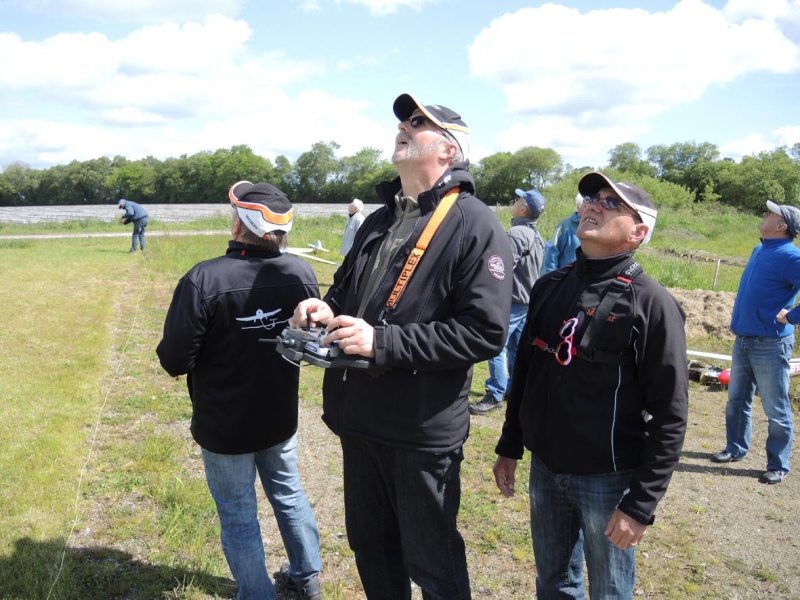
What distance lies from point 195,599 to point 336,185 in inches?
3043

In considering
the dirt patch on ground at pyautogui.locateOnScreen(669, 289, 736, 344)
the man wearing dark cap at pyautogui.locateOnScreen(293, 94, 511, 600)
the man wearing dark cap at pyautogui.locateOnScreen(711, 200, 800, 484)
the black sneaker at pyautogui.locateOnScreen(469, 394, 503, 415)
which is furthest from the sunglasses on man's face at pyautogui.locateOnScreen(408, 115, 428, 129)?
the dirt patch on ground at pyautogui.locateOnScreen(669, 289, 736, 344)

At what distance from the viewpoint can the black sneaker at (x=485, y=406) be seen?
247 inches

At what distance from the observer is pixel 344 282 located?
270 cm


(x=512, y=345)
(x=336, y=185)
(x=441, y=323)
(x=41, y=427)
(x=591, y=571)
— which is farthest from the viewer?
(x=336, y=185)

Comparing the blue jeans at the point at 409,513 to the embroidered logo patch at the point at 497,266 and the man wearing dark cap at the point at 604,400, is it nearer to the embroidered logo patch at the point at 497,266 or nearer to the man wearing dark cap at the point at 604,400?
the man wearing dark cap at the point at 604,400

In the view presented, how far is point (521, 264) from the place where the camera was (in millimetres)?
5930

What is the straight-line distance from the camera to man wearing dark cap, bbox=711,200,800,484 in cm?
472

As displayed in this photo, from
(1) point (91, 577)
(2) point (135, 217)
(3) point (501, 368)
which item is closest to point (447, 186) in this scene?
(1) point (91, 577)

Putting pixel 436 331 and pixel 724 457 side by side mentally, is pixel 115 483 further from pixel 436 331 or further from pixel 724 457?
pixel 724 457

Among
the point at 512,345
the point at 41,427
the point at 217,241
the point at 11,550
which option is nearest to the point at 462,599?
the point at 11,550

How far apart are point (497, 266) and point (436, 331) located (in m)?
0.35

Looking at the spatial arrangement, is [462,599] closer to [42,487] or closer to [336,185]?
[42,487]

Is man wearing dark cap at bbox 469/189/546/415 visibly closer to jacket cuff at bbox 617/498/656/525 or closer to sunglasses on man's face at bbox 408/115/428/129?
sunglasses on man's face at bbox 408/115/428/129

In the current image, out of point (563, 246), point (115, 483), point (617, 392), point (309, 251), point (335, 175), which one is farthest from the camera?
point (335, 175)
